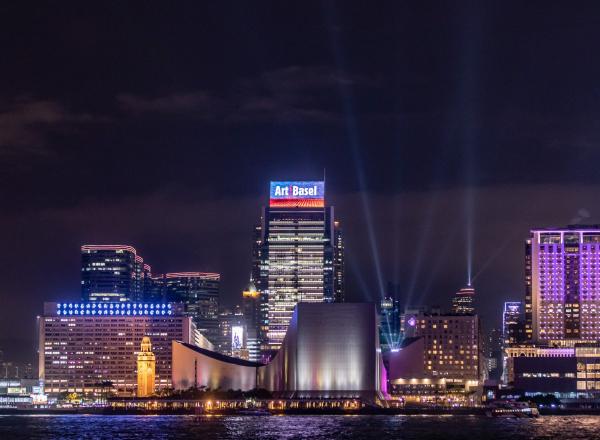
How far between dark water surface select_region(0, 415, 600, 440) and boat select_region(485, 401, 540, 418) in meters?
2.43

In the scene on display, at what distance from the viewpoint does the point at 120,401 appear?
187250 mm

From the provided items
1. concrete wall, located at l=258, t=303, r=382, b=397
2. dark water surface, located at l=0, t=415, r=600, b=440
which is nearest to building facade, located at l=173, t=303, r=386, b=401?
concrete wall, located at l=258, t=303, r=382, b=397

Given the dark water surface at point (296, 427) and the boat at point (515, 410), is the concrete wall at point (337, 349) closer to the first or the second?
the dark water surface at point (296, 427)

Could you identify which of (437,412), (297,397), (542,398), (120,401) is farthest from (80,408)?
(542,398)

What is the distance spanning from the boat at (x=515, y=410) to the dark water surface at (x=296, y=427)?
95.5 inches

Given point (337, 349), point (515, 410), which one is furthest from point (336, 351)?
point (515, 410)

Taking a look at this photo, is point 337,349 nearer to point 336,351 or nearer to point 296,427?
point 336,351

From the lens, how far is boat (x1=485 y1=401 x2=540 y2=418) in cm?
17125

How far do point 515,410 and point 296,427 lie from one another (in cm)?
4431

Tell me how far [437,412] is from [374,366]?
10486 mm

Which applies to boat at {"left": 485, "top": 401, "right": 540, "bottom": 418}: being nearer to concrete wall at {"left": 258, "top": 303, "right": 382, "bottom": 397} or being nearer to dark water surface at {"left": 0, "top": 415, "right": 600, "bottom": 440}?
dark water surface at {"left": 0, "top": 415, "right": 600, "bottom": 440}

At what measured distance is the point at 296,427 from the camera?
136 m

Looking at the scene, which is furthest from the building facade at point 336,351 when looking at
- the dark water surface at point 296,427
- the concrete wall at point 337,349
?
the dark water surface at point 296,427

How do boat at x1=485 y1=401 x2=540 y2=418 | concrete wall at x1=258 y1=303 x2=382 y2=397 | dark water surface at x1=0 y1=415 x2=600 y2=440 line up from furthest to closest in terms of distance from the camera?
1. concrete wall at x1=258 y1=303 x2=382 y2=397
2. boat at x1=485 y1=401 x2=540 y2=418
3. dark water surface at x1=0 y1=415 x2=600 y2=440
